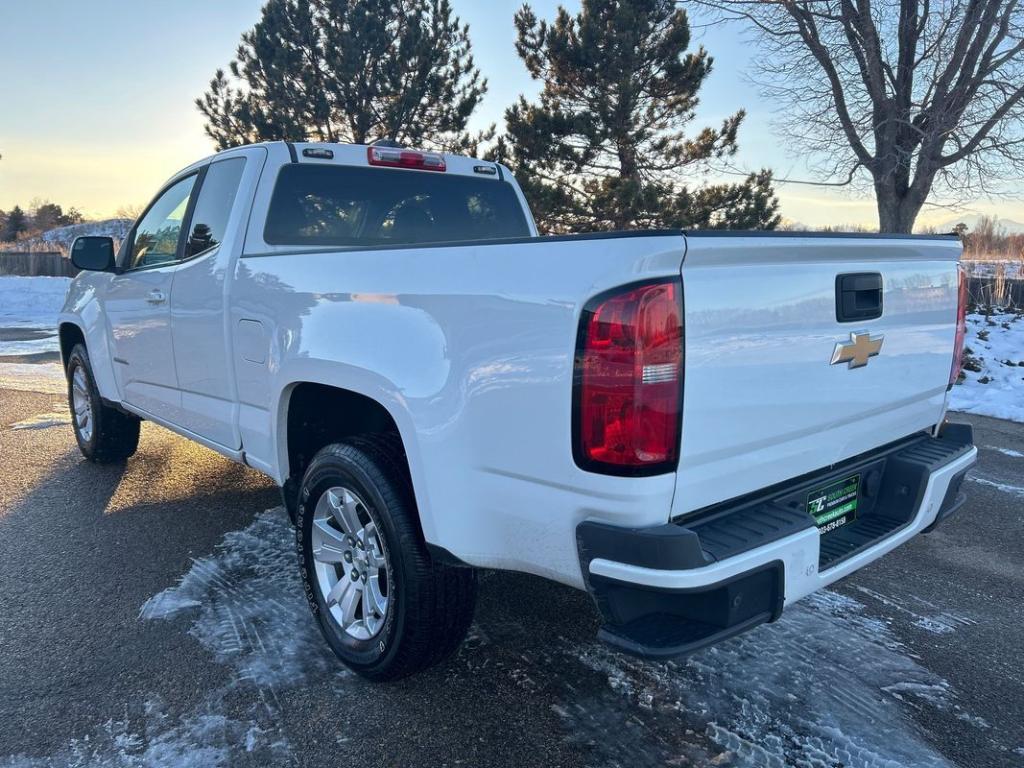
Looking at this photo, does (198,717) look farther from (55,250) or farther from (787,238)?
(55,250)

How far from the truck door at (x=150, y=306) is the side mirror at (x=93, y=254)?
0.10 m

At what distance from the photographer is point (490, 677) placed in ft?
9.17

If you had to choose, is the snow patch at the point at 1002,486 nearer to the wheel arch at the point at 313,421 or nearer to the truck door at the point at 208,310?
the wheel arch at the point at 313,421

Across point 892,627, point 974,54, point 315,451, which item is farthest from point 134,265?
point 974,54

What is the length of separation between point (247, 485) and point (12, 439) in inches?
96.9

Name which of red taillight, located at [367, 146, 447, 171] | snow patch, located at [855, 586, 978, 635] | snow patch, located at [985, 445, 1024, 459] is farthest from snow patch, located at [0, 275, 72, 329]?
snow patch, located at [855, 586, 978, 635]

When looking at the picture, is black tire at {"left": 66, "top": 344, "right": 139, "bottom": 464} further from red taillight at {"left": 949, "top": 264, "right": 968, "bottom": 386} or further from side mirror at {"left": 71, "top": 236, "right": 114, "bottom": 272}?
red taillight at {"left": 949, "top": 264, "right": 968, "bottom": 386}

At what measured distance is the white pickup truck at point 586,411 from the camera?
196 cm

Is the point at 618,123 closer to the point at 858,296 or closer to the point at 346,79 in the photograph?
the point at 346,79

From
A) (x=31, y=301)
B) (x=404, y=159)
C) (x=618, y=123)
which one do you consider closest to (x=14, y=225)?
(x=31, y=301)

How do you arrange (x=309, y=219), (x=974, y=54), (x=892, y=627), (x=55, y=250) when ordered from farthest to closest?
(x=55, y=250) < (x=974, y=54) < (x=309, y=219) < (x=892, y=627)

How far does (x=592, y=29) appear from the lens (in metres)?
17.0

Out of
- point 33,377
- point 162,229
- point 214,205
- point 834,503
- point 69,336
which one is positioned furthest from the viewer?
point 33,377

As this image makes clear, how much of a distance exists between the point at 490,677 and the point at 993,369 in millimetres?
8837
